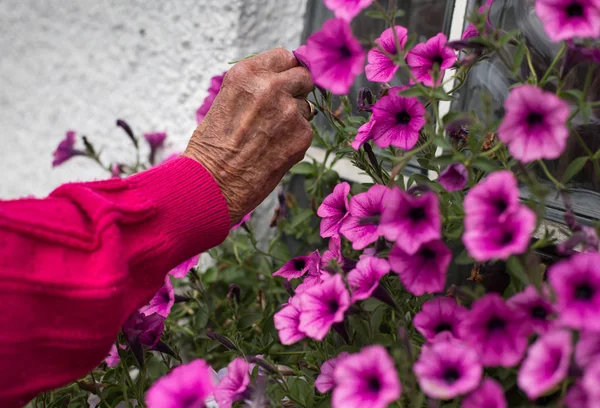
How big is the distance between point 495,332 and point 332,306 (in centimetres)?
18

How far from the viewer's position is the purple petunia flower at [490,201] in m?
0.55

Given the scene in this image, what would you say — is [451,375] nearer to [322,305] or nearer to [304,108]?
[322,305]

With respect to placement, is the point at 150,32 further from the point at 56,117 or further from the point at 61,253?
the point at 61,253

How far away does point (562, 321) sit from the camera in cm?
48

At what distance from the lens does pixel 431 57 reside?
2.66ft

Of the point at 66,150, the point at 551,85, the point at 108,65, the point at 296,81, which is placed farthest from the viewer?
the point at 108,65

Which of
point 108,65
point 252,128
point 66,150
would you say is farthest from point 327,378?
point 108,65

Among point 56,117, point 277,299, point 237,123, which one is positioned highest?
point 237,123

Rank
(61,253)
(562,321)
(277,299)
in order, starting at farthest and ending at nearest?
(277,299), (61,253), (562,321)

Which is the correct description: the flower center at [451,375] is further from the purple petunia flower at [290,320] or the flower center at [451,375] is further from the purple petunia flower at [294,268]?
the purple petunia flower at [294,268]

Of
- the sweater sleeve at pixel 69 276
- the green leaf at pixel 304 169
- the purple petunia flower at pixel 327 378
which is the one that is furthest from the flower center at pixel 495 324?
the green leaf at pixel 304 169

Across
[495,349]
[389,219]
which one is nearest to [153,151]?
[389,219]

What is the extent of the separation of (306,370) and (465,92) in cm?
70

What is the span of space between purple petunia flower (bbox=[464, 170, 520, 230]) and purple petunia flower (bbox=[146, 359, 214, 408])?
305mm
